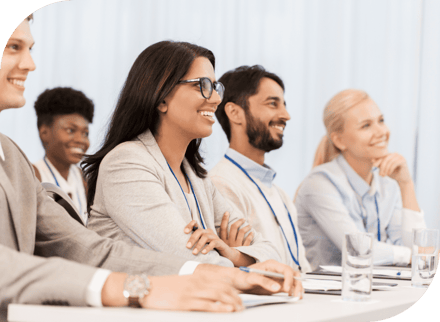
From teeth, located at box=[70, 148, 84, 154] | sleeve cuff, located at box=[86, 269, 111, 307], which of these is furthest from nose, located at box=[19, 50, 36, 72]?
teeth, located at box=[70, 148, 84, 154]

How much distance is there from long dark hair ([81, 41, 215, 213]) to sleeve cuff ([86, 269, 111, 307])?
2.69ft

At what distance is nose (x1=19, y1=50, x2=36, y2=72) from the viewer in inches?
60.1

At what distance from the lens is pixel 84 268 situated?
2.68 feet

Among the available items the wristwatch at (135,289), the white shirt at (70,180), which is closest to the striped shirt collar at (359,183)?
the white shirt at (70,180)

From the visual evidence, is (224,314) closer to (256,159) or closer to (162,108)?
(162,108)

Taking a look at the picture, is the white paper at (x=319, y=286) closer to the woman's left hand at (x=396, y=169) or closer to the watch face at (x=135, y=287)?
the watch face at (x=135, y=287)

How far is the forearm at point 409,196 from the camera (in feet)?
8.54

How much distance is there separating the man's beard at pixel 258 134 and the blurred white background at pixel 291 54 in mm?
428

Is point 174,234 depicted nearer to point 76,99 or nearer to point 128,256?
point 128,256

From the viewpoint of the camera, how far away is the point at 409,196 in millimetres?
2619

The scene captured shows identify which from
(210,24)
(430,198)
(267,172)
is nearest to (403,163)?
(430,198)

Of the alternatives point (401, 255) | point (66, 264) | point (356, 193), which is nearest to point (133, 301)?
point (66, 264)

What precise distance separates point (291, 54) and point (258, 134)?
3.98 feet

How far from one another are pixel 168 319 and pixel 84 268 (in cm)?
19
